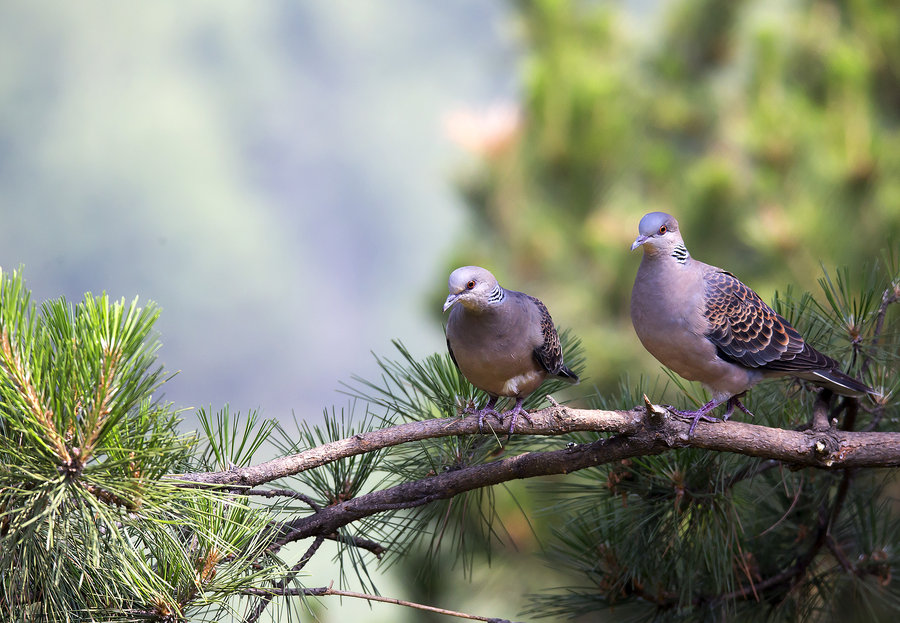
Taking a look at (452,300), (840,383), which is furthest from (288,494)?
(840,383)

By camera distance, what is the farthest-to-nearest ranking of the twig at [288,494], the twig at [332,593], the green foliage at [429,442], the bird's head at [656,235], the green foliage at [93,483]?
the bird's head at [656,235], the green foliage at [429,442], the twig at [288,494], the twig at [332,593], the green foliage at [93,483]

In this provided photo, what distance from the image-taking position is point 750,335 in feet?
5.43

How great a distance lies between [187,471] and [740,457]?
3.35 ft

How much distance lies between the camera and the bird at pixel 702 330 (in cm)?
163

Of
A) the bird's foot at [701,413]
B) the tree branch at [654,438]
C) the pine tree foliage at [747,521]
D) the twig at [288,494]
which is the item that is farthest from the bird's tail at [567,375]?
the twig at [288,494]

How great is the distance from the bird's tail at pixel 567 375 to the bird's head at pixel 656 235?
0.31 meters

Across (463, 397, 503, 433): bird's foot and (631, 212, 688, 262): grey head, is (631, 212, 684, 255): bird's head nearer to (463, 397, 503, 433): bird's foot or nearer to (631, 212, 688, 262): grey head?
(631, 212, 688, 262): grey head

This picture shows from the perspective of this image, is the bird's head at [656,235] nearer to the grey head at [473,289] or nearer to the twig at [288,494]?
the grey head at [473,289]

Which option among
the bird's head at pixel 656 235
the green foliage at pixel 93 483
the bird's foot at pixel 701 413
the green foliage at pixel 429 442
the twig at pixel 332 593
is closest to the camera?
the green foliage at pixel 93 483

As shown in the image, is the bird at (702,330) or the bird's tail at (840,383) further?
the bird at (702,330)

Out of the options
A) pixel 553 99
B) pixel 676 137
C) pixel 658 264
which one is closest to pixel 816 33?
pixel 676 137

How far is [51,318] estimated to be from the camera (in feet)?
3.30

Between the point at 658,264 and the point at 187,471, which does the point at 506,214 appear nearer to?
the point at 658,264

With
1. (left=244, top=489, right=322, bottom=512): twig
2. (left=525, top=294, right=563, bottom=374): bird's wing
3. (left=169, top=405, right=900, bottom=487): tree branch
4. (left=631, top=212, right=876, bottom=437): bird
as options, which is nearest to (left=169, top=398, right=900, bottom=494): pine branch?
(left=169, top=405, right=900, bottom=487): tree branch
